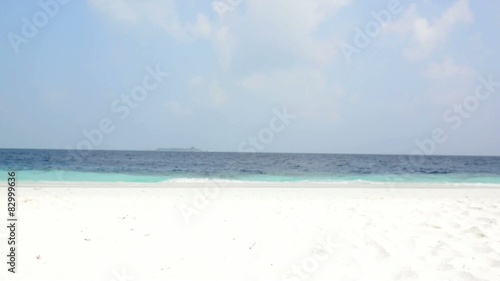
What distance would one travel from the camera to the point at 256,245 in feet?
14.9

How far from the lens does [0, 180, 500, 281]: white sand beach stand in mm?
3760

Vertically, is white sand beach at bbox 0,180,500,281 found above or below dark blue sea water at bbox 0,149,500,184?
below

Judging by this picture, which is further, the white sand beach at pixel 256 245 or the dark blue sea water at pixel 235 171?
the dark blue sea water at pixel 235 171

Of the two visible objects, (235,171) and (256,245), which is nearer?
(256,245)

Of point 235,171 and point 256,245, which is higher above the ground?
point 235,171

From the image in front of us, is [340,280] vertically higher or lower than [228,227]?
lower

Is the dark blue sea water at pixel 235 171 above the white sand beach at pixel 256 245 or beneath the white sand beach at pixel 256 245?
above

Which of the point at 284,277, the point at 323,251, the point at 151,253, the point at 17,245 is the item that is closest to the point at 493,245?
the point at 323,251

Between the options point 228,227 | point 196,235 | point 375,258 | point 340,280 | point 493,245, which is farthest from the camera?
point 228,227

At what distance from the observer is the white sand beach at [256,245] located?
3760mm

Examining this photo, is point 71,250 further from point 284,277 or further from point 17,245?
point 284,277

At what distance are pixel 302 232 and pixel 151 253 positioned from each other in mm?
1931

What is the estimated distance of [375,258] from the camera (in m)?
4.01

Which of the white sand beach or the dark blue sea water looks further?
the dark blue sea water
